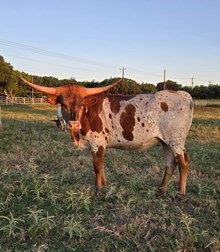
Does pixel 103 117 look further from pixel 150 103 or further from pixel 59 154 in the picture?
pixel 59 154

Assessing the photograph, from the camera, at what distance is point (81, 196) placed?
5.75 metres

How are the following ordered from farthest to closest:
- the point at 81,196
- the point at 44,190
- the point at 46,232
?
the point at 44,190 → the point at 81,196 → the point at 46,232

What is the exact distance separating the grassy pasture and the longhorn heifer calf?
0.57 meters

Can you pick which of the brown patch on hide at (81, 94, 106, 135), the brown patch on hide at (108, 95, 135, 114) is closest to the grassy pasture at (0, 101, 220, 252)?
A: the brown patch on hide at (81, 94, 106, 135)

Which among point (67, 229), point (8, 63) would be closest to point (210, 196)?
point (67, 229)

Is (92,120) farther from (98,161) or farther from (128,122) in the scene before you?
(98,161)

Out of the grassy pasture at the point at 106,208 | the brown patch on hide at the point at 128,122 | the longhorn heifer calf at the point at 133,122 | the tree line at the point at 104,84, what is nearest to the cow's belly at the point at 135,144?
the longhorn heifer calf at the point at 133,122

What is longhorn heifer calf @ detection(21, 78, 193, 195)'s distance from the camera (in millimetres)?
6230

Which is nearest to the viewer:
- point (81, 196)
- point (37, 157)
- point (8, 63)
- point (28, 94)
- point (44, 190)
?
point (81, 196)

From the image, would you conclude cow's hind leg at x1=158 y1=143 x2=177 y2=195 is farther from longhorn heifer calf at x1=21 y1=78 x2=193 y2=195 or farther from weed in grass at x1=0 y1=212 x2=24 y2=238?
weed in grass at x1=0 y1=212 x2=24 y2=238

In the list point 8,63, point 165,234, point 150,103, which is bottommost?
point 165,234

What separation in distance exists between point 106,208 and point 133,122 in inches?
71.2

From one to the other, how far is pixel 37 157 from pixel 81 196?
404cm

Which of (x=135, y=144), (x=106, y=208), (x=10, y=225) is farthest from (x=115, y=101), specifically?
(x=10, y=225)
